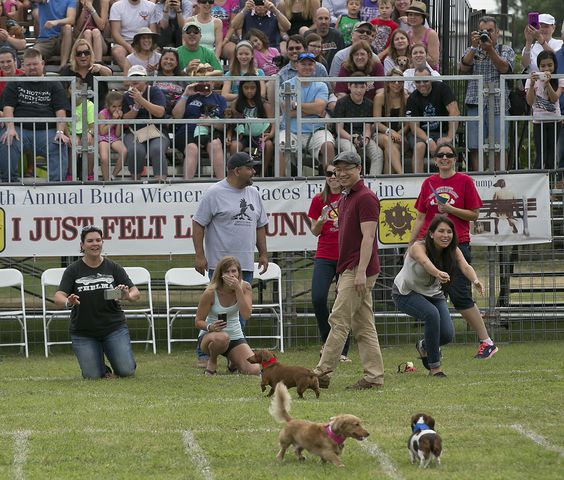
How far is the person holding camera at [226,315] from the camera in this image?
471 inches

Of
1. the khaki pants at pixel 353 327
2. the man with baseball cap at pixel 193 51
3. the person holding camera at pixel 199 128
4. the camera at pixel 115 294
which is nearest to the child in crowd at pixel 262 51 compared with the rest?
the man with baseball cap at pixel 193 51

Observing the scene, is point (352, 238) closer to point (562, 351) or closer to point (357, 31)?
point (562, 351)

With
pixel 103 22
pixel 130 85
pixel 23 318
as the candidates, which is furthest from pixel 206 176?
pixel 103 22

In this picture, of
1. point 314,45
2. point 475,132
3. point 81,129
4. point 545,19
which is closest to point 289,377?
point 81,129

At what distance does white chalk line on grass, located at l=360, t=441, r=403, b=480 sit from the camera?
7375 millimetres

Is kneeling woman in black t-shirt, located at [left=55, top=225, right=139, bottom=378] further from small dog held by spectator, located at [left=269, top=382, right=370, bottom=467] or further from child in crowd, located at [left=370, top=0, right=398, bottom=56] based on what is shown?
child in crowd, located at [left=370, top=0, right=398, bottom=56]

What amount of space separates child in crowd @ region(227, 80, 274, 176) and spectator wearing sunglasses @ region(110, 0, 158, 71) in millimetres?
3592

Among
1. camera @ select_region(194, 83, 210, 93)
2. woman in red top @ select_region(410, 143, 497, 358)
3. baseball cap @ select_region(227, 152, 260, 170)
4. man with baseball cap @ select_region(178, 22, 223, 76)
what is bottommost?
woman in red top @ select_region(410, 143, 497, 358)

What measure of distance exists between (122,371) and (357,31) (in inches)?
264

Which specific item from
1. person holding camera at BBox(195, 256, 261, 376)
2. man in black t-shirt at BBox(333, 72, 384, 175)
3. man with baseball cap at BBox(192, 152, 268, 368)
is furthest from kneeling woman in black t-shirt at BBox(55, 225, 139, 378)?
man in black t-shirt at BBox(333, 72, 384, 175)

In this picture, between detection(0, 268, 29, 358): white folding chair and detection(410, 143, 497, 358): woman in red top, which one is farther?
detection(0, 268, 29, 358): white folding chair

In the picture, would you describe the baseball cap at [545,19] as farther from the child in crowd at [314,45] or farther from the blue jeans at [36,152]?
the blue jeans at [36,152]

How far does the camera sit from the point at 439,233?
11359 millimetres

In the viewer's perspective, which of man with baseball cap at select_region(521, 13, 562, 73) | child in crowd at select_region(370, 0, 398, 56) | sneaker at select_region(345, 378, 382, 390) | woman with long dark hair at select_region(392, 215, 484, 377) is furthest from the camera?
child in crowd at select_region(370, 0, 398, 56)
